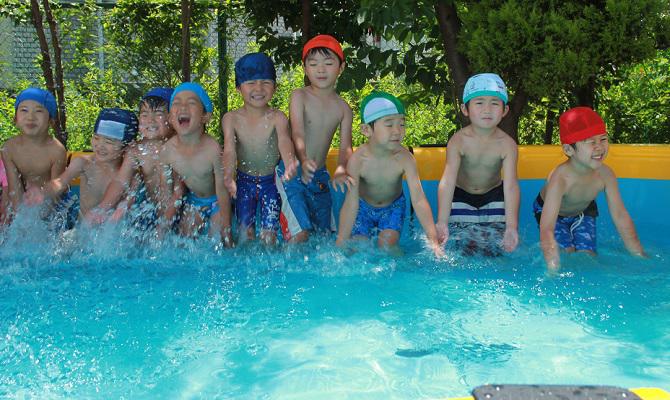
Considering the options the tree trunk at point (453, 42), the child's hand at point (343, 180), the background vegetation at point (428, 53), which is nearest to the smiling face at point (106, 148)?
the child's hand at point (343, 180)

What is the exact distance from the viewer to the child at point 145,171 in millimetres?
3959

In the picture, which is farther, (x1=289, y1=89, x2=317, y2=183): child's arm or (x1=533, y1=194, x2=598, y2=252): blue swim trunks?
(x1=289, y1=89, x2=317, y2=183): child's arm

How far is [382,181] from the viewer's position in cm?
380

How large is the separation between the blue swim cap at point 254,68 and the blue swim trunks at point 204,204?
27.8 inches

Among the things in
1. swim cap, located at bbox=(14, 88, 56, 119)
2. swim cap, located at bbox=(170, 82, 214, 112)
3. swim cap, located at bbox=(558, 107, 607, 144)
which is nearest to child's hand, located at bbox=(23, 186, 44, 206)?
swim cap, located at bbox=(14, 88, 56, 119)

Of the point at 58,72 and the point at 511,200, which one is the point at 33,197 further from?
the point at 511,200

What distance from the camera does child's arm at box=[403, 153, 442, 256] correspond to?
3.62 metres

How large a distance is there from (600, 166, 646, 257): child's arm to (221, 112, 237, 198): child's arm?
6.46 feet

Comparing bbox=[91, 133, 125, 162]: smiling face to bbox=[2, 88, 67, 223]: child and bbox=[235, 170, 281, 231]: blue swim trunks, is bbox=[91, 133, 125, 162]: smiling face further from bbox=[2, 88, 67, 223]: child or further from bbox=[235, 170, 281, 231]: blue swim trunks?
bbox=[235, 170, 281, 231]: blue swim trunks

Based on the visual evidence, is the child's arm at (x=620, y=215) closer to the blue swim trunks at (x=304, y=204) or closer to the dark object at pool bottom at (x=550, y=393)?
the blue swim trunks at (x=304, y=204)

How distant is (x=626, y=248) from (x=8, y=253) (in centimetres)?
324

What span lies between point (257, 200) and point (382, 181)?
774 millimetres

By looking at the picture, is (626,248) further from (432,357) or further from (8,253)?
(8,253)

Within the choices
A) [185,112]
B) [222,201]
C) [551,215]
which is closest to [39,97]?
[185,112]
